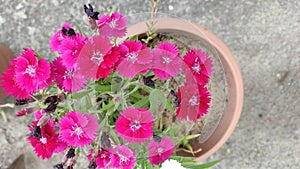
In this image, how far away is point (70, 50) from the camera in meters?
0.87

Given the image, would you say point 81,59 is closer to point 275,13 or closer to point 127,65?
point 127,65

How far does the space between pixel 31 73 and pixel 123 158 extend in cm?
25

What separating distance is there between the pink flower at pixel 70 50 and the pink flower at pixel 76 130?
98 millimetres

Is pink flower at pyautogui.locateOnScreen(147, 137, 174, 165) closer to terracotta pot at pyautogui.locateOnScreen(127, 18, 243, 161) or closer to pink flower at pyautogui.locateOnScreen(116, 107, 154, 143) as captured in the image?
pink flower at pyautogui.locateOnScreen(116, 107, 154, 143)

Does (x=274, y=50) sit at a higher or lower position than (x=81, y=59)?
higher

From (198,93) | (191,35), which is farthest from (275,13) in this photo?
(198,93)

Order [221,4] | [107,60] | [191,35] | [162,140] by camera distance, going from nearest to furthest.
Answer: [107,60]
[162,140]
[191,35]
[221,4]

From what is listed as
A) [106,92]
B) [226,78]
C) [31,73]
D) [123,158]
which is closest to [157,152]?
[123,158]

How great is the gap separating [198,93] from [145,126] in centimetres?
14

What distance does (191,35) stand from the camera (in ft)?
4.19

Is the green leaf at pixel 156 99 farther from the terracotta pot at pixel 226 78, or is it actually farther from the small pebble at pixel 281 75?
the small pebble at pixel 281 75

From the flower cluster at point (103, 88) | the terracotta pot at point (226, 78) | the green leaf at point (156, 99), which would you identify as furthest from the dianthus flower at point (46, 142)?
the terracotta pot at point (226, 78)

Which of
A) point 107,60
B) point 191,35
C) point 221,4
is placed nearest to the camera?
point 107,60

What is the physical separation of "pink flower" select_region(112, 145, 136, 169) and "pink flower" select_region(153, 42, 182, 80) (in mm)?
165
